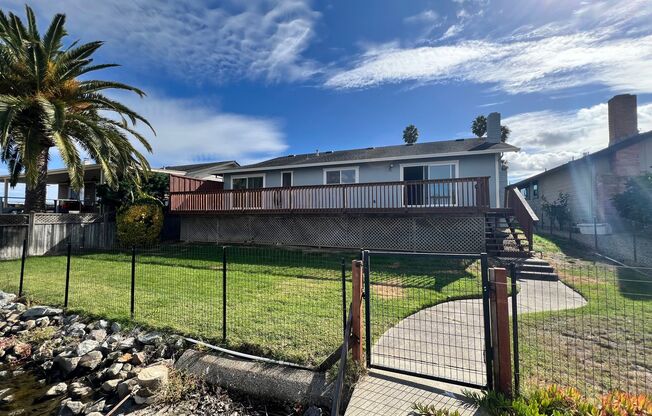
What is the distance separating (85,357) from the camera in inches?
194

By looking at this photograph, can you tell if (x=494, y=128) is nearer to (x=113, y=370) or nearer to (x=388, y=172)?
(x=388, y=172)

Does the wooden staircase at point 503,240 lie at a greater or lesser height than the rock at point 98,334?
greater

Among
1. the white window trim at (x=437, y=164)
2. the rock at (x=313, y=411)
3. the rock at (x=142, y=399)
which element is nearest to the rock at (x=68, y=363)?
the rock at (x=142, y=399)

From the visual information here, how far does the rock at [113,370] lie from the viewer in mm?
4521

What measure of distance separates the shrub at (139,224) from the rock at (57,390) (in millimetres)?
10825

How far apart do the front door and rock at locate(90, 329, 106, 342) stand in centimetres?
939

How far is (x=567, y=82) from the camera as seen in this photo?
12953 mm

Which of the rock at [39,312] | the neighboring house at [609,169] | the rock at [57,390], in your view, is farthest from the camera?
the neighboring house at [609,169]

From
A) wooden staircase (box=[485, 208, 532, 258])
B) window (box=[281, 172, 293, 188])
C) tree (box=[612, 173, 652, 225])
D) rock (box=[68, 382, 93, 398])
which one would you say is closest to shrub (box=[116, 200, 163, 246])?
window (box=[281, 172, 293, 188])

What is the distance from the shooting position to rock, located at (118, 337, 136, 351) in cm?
500

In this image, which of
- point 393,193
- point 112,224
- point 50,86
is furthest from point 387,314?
point 112,224

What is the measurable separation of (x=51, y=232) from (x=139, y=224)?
348cm

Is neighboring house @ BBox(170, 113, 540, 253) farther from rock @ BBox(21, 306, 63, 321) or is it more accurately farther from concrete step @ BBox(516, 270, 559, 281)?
rock @ BBox(21, 306, 63, 321)

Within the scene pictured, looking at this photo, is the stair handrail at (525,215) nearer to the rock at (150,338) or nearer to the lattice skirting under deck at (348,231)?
the lattice skirting under deck at (348,231)
